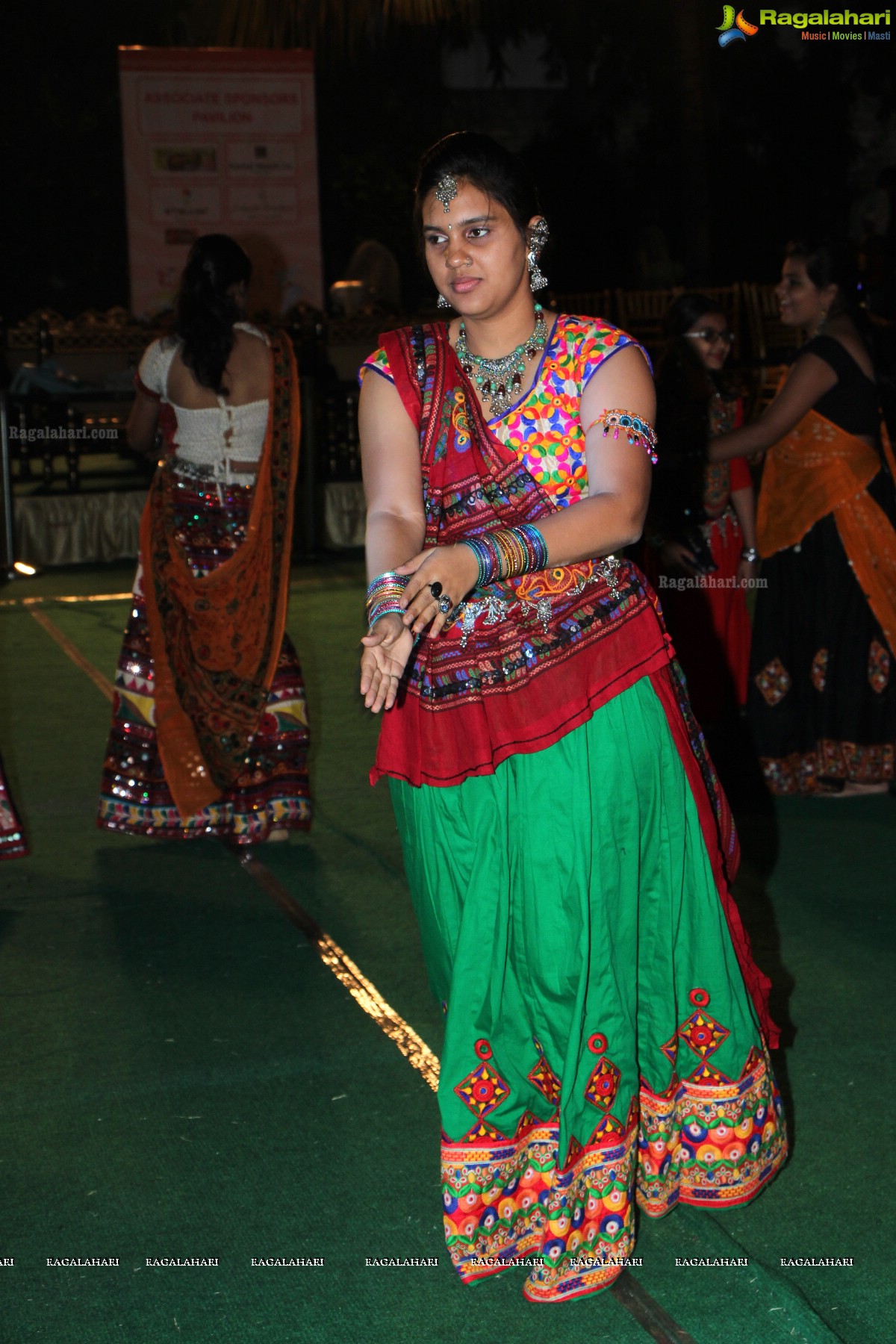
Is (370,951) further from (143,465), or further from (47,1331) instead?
(143,465)

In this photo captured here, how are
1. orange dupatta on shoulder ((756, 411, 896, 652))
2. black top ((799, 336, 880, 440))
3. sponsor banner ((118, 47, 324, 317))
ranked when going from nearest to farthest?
1. black top ((799, 336, 880, 440))
2. orange dupatta on shoulder ((756, 411, 896, 652))
3. sponsor banner ((118, 47, 324, 317))

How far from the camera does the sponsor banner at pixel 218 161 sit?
11641 millimetres

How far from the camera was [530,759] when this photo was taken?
204 centimetres

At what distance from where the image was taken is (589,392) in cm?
203

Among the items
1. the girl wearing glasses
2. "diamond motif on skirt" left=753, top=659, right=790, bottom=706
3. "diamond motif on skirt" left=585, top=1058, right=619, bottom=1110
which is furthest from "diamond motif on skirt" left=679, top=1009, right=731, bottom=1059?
"diamond motif on skirt" left=753, top=659, right=790, bottom=706

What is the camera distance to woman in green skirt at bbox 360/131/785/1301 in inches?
79.7

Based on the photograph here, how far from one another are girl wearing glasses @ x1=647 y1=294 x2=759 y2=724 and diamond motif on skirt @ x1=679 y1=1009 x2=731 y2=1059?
2.30 m

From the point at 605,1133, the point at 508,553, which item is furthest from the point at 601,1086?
the point at 508,553

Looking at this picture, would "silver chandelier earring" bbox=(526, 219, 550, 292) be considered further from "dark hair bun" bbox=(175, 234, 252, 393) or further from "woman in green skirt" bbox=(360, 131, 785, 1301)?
"dark hair bun" bbox=(175, 234, 252, 393)

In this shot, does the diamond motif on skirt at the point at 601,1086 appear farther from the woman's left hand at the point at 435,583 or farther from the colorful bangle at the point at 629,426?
the colorful bangle at the point at 629,426

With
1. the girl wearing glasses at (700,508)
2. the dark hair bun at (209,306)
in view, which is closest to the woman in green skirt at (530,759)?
the dark hair bun at (209,306)

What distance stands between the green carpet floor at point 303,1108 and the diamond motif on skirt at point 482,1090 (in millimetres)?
280

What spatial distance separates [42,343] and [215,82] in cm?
270

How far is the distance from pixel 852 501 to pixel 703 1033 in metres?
2.60
